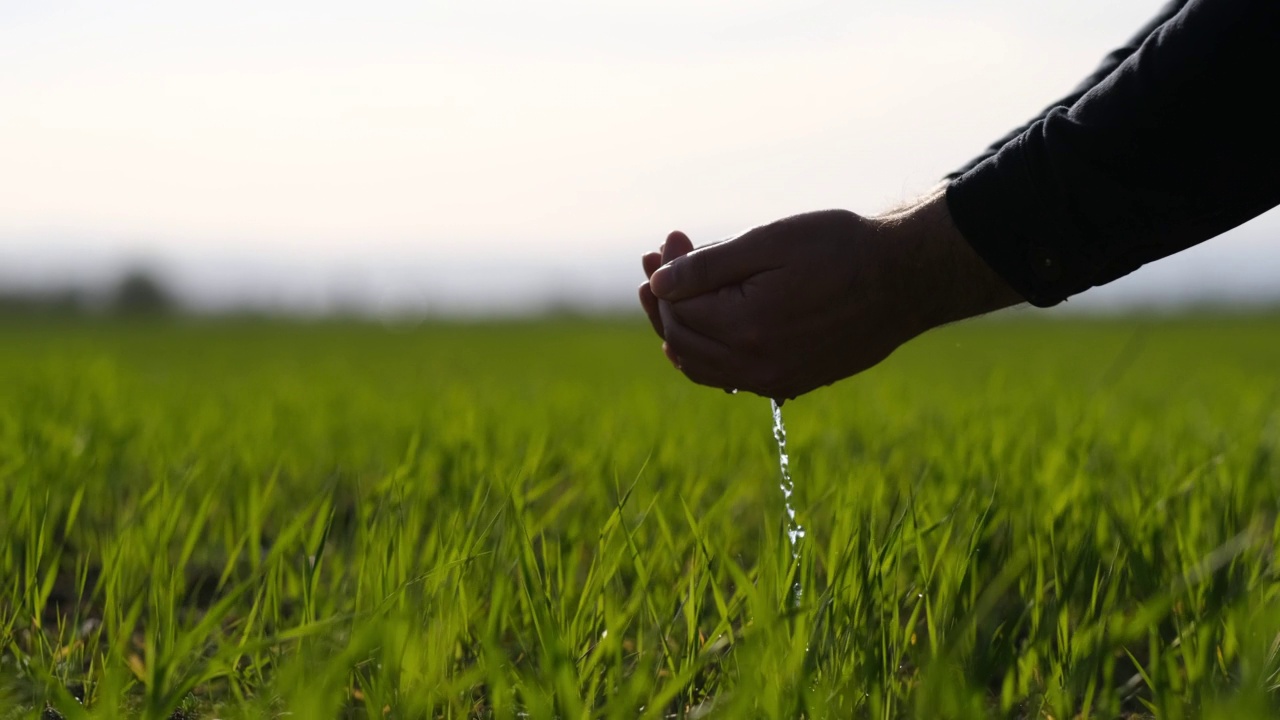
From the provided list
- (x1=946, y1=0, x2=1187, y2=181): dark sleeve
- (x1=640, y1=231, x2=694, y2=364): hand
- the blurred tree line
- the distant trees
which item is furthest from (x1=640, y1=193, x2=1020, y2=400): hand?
the distant trees

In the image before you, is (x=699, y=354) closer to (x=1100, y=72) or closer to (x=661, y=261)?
(x=661, y=261)

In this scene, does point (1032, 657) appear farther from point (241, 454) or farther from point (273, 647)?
point (241, 454)

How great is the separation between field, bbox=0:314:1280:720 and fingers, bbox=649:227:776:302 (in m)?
0.32

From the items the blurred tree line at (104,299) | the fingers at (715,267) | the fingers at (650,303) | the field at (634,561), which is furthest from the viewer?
the blurred tree line at (104,299)

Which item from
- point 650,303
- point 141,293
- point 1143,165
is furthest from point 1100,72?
point 141,293

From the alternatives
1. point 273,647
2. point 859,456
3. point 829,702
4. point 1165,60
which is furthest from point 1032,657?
point 859,456

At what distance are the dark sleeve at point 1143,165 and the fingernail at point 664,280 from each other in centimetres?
50

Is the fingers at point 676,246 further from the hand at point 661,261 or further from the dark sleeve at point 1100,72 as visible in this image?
the dark sleeve at point 1100,72

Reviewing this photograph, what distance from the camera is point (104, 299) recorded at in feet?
159

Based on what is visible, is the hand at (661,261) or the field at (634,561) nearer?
the field at (634,561)

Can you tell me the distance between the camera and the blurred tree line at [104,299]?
3731cm

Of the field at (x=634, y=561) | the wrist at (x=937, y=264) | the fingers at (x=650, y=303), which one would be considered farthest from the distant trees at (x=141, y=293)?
the wrist at (x=937, y=264)

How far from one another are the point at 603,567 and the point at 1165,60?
1129 millimetres

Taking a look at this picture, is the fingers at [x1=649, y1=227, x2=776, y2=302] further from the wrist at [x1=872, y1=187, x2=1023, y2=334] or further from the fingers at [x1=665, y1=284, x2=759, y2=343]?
the wrist at [x1=872, y1=187, x2=1023, y2=334]
